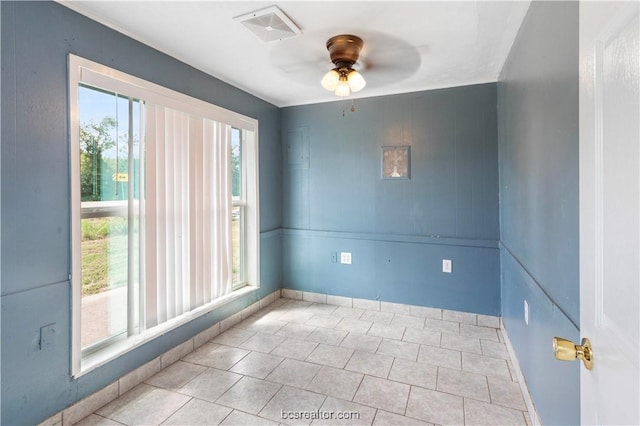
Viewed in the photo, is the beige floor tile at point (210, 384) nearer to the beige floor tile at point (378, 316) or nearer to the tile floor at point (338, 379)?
the tile floor at point (338, 379)

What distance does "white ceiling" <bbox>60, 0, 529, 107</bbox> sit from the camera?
1.77 m

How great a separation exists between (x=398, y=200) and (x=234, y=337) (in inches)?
82.7

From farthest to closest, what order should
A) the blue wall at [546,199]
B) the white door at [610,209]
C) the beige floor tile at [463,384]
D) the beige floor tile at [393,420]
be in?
the beige floor tile at [463,384], the beige floor tile at [393,420], the blue wall at [546,199], the white door at [610,209]

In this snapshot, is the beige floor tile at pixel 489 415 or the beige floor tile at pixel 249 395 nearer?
the beige floor tile at pixel 489 415

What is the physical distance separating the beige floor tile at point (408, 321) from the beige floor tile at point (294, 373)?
1109mm

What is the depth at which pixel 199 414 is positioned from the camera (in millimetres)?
1839

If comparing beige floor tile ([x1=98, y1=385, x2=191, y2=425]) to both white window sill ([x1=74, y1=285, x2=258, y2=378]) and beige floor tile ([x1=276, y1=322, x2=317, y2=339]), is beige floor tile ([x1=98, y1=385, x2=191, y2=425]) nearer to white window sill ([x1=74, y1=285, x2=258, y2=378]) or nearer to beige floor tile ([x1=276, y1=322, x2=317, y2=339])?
white window sill ([x1=74, y1=285, x2=258, y2=378])

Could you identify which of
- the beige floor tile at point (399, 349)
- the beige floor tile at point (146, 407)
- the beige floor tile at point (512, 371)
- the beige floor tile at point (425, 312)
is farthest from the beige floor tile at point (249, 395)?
the beige floor tile at point (425, 312)

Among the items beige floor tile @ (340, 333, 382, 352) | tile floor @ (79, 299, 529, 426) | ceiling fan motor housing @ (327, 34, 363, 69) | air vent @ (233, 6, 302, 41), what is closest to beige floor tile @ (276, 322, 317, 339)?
tile floor @ (79, 299, 529, 426)

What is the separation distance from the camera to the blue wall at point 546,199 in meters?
1.14

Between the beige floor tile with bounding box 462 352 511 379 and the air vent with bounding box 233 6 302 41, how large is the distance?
8.64 feet

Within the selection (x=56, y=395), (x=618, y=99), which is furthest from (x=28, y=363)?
(x=618, y=99)

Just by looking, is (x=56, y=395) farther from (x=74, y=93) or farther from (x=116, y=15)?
(x=116, y=15)

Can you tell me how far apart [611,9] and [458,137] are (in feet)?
8.59
